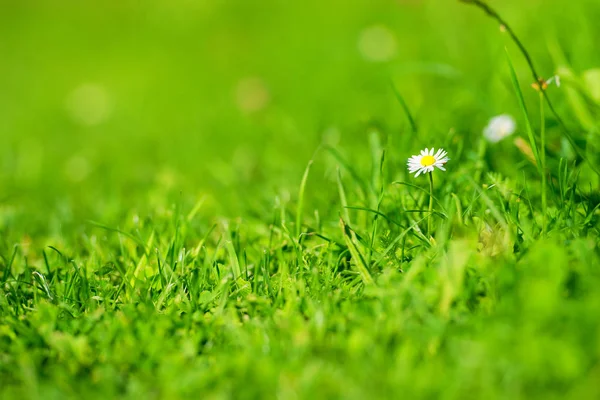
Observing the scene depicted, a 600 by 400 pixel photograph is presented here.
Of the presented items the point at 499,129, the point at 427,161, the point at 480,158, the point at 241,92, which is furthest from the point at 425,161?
the point at 241,92

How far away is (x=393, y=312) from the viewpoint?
4.89 ft

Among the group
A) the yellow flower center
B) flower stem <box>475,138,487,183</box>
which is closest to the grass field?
flower stem <box>475,138,487,183</box>

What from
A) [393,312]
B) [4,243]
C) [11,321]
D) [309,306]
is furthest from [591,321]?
A: [4,243]

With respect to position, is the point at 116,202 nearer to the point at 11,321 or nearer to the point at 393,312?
the point at 11,321

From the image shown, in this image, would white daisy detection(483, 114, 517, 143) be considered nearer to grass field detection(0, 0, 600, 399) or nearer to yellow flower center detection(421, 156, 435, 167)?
grass field detection(0, 0, 600, 399)

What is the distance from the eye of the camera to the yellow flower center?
1846mm

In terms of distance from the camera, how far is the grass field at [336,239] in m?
1.34

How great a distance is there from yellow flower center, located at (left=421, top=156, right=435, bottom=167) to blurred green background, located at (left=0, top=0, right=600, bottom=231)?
35 cm

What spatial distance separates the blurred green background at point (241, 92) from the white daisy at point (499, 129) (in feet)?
0.51

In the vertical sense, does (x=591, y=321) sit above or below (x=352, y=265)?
above

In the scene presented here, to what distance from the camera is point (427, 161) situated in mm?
1853

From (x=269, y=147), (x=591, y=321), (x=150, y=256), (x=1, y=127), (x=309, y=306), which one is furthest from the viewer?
(x=1, y=127)

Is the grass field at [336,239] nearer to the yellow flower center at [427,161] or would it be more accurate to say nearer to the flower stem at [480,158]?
the flower stem at [480,158]

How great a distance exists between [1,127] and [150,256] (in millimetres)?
3411
